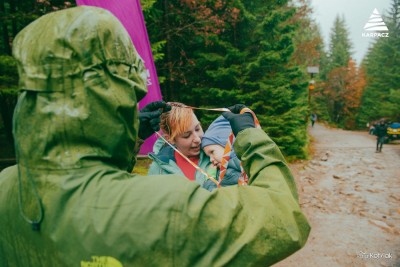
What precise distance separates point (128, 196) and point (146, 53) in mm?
5125

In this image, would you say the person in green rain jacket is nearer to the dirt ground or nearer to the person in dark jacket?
the person in dark jacket

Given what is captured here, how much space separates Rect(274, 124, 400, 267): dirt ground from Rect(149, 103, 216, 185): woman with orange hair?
3.13m

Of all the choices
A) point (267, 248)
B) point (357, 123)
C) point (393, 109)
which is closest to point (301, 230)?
point (267, 248)

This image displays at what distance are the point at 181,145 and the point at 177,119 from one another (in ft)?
0.75

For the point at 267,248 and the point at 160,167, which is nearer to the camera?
the point at 267,248

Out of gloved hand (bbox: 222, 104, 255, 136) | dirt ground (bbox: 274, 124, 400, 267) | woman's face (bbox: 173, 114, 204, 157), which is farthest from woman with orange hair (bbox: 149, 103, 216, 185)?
dirt ground (bbox: 274, 124, 400, 267)

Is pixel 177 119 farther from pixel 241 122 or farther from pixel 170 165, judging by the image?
pixel 241 122

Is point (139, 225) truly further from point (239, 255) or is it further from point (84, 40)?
point (84, 40)

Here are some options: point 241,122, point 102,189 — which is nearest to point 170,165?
point 241,122

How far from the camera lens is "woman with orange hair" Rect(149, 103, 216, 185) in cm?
261

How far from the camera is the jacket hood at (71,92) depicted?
917 millimetres

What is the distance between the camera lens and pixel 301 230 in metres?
0.95

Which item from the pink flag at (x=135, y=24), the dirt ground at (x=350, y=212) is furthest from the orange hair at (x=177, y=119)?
the dirt ground at (x=350, y=212)

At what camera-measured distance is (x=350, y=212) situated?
7.12 meters
